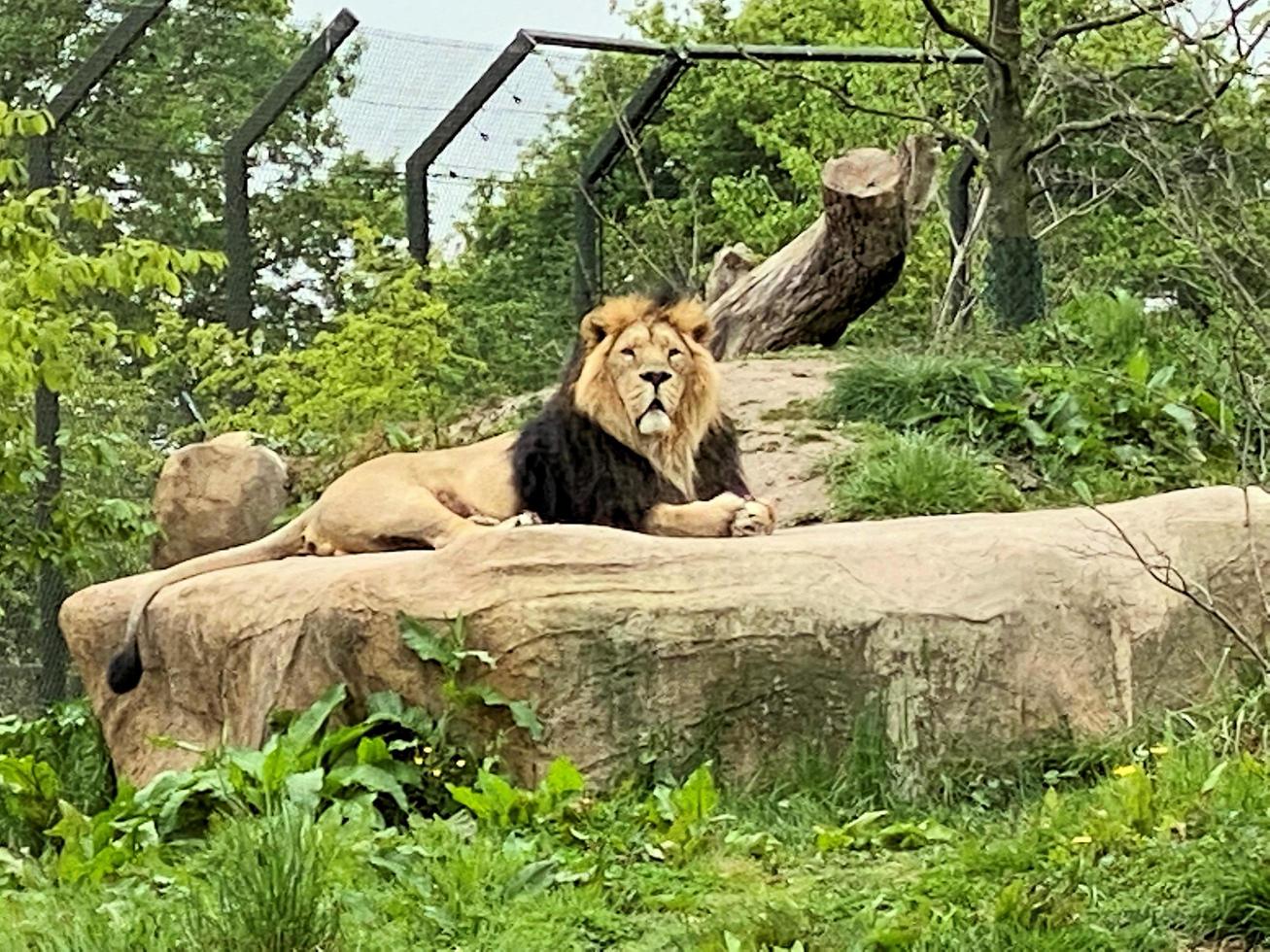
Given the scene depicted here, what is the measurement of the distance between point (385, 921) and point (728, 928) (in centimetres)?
71

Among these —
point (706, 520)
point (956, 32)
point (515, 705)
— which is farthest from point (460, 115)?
point (515, 705)

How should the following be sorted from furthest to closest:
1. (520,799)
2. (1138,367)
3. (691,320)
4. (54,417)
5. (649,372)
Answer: (54,417) → (1138,367) → (691,320) → (649,372) → (520,799)

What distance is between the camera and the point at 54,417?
31.7ft

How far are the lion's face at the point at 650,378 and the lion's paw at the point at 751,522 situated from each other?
0.23 m

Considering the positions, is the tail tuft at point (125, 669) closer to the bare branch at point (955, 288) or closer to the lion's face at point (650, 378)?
the lion's face at point (650, 378)

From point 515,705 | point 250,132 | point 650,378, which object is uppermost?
point 250,132

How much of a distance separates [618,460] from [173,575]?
1.73 m

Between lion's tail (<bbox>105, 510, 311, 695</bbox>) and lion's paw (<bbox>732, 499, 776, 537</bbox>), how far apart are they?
1.74 meters

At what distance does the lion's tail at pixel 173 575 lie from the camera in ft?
21.7

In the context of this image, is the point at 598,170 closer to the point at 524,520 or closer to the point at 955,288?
the point at 955,288

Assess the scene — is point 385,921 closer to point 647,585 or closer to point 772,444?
point 647,585

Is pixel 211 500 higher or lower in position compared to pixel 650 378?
lower

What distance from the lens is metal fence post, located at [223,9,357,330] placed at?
10109 mm

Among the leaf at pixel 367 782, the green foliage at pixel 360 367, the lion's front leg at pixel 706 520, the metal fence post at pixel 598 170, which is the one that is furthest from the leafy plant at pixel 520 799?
the metal fence post at pixel 598 170
